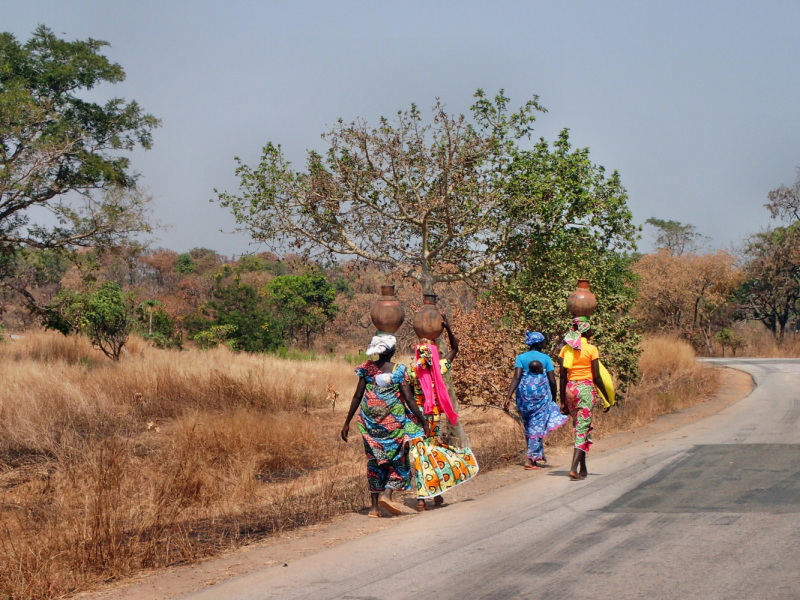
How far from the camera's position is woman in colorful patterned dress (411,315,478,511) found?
26.4 feet

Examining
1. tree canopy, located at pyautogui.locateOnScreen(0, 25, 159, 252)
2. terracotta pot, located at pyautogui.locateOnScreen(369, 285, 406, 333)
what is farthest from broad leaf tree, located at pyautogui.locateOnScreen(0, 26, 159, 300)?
→ terracotta pot, located at pyautogui.locateOnScreen(369, 285, 406, 333)

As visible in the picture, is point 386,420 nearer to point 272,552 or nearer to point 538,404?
point 272,552

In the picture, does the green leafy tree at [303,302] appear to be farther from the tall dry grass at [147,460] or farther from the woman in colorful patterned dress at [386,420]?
the woman in colorful patterned dress at [386,420]

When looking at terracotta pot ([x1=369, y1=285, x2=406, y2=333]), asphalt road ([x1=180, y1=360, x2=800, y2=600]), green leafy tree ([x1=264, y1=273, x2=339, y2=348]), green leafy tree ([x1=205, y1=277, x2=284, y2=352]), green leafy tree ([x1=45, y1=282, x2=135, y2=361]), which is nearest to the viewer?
asphalt road ([x1=180, y1=360, x2=800, y2=600])

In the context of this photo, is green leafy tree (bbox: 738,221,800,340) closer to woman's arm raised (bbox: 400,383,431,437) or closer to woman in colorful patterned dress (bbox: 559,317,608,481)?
woman in colorful patterned dress (bbox: 559,317,608,481)

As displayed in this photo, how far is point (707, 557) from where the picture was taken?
5.55 meters

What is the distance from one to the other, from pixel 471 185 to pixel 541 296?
4138mm

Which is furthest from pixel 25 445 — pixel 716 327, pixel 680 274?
pixel 716 327

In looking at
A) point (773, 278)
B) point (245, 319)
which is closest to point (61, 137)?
point (245, 319)

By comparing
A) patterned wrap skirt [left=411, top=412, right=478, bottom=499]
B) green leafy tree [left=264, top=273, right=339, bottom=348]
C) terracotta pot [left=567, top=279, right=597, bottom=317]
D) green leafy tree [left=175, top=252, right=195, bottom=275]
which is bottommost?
patterned wrap skirt [left=411, top=412, right=478, bottom=499]

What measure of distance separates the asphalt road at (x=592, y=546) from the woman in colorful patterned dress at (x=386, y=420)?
0.56 meters

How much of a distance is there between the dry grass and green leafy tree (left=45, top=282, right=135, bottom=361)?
78cm

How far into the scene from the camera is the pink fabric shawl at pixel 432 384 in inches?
327

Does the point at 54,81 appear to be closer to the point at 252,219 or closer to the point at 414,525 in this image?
the point at 252,219
